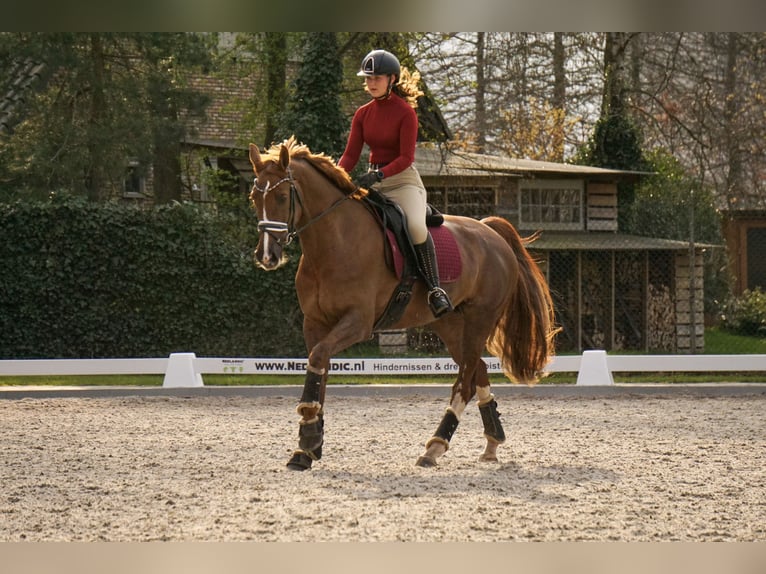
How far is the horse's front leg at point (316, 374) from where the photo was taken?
6.14 meters

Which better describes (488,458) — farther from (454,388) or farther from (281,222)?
(281,222)

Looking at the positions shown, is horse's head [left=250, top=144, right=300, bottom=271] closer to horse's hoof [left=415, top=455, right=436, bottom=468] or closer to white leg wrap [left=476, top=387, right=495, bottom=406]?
horse's hoof [left=415, top=455, right=436, bottom=468]

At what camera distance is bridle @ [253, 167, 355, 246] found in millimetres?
5863

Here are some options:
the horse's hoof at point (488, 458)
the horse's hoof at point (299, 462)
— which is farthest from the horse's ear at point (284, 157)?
the horse's hoof at point (488, 458)

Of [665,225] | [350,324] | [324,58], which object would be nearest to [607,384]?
[350,324]

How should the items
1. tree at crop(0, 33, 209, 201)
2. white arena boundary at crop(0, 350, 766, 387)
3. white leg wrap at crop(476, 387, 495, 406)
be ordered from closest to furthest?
white leg wrap at crop(476, 387, 495, 406)
white arena boundary at crop(0, 350, 766, 387)
tree at crop(0, 33, 209, 201)

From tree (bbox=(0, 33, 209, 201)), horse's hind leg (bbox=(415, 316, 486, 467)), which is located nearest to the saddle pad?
horse's hind leg (bbox=(415, 316, 486, 467))

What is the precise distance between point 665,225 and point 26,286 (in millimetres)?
13188

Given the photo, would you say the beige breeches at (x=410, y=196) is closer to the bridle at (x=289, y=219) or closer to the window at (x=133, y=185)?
the bridle at (x=289, y=219)

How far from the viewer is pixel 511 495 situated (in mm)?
5461

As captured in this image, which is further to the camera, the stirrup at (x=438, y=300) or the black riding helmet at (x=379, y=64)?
the stirrup at (x=438, y=300)

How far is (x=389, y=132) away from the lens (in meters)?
6.66

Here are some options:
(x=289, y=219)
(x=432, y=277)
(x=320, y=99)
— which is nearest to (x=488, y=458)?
(x=432, y=277)

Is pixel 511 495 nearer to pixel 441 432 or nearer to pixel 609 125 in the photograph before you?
pixel 441 432
